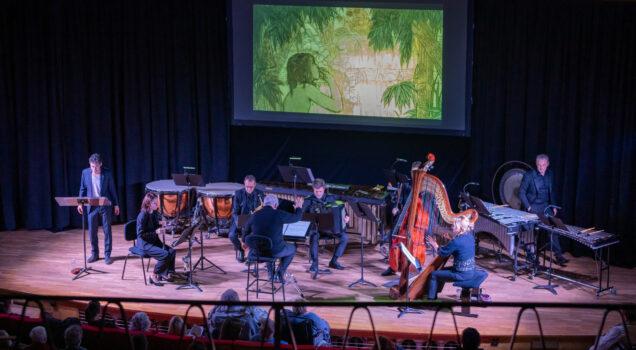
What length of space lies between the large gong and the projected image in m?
1.34

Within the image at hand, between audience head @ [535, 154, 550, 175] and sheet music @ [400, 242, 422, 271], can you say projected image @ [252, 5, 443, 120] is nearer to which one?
audience head @ [535, 154, 550, 175]

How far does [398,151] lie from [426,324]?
4854mm

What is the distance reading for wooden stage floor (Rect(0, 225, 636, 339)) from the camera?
8641 millimetres

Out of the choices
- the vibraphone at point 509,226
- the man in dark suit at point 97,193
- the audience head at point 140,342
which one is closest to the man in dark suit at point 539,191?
the vibraphone at point 509,226

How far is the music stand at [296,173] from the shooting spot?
11461mm

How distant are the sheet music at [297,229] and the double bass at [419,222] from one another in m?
1.18

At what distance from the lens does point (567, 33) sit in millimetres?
11227

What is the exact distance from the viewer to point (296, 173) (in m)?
11.6

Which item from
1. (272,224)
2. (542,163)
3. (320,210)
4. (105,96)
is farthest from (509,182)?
(105,96)

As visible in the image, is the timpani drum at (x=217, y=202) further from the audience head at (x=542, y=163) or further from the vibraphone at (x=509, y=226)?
the audience head at (x=542, y=163)

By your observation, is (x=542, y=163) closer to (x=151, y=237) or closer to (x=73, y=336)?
(x=151, y=237)

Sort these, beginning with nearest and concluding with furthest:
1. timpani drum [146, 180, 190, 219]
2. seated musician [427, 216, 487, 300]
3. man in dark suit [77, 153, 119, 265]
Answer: seated musician [427, 216, 487, 300] → man in dark suit [77, 153, 119, 265] → timpani drum [146, 180, 190, 219]

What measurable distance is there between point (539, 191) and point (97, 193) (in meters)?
6.26

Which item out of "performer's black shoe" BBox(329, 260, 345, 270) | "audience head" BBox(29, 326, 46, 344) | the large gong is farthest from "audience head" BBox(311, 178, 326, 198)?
"audience head" BBox(29, 326, 46, 344)
